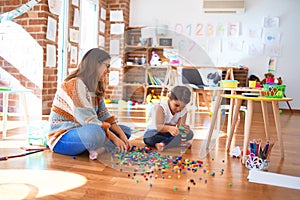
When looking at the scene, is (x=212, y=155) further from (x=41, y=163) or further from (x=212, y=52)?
(x=212, y=52)

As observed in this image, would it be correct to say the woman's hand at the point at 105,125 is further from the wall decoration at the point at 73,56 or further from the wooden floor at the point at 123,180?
the wall decoration at the point at 73,56

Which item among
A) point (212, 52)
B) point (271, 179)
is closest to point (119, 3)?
point (212, 52)

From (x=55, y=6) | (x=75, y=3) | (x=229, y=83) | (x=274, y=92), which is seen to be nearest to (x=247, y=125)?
(x=274, y=92)

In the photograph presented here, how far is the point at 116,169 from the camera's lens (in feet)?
5.01

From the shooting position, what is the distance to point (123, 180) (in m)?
1.38

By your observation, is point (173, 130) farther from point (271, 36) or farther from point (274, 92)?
point (271, 36)

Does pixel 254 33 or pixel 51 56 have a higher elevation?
pixel 254 33

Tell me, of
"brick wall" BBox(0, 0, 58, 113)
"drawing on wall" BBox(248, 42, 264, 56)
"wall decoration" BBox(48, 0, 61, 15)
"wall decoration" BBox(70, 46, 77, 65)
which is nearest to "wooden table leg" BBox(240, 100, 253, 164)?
"brick wall" BBox(0, 0, 58, 113)

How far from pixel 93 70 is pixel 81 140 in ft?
1.20

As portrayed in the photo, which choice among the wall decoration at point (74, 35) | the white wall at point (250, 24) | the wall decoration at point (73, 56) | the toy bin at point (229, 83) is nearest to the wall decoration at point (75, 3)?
the wall decoration at point (74, 35)

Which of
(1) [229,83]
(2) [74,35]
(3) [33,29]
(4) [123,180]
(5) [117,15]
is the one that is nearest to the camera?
(4) [123,180]

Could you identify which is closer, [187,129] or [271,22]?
[187,129]

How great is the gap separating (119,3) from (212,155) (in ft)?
11.9

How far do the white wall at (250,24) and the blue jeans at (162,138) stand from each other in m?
2.96
